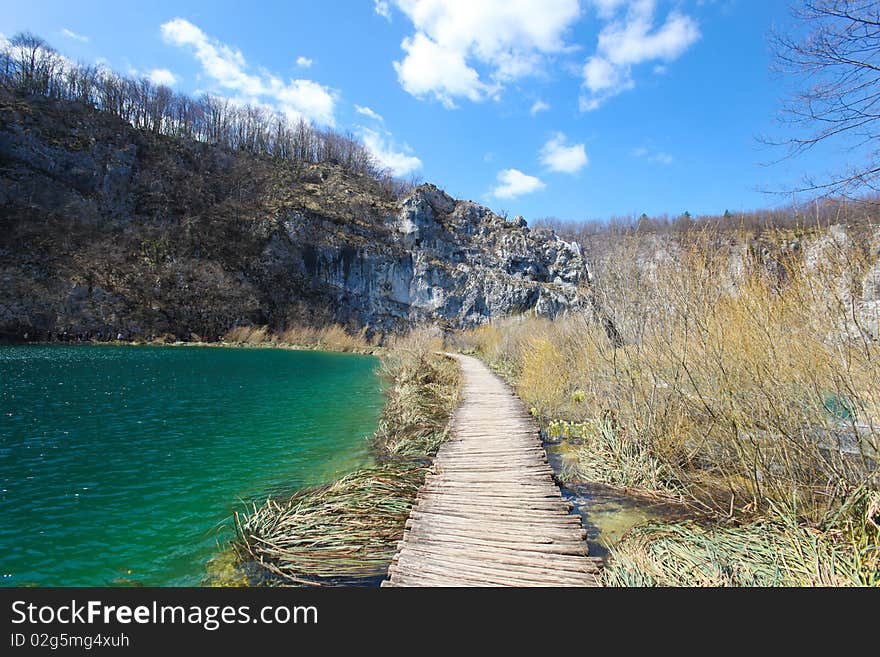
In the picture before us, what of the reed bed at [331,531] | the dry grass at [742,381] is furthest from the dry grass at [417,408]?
the dry grass at [742,381]

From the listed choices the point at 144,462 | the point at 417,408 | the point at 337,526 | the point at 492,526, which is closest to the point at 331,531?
the point at 337,526

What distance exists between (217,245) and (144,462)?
50147 millimetres

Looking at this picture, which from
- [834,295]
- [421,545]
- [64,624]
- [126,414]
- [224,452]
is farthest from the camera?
[126,414]

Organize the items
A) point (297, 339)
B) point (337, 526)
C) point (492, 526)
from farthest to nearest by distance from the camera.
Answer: point (297, 339) → point (337, 526) → point (492, 526)

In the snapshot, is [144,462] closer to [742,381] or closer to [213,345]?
[742,381]

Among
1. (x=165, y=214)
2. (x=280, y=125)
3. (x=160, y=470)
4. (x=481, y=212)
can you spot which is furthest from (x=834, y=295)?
(x=280, y=125)

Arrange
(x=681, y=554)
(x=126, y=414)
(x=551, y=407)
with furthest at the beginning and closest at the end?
(x=126, y=414) < (x=551, y=407) < (x=681, y=554)

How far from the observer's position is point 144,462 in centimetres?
741

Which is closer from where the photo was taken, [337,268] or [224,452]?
[224,452]

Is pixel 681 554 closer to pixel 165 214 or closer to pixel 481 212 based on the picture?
pixel 165 214

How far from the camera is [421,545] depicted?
382 centimetres

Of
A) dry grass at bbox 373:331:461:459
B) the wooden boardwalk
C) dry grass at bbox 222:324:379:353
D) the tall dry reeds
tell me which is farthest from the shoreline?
the tall dry reeds

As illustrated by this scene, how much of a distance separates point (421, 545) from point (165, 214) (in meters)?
60.3

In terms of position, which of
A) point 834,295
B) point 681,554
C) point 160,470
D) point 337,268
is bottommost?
point 160,470
